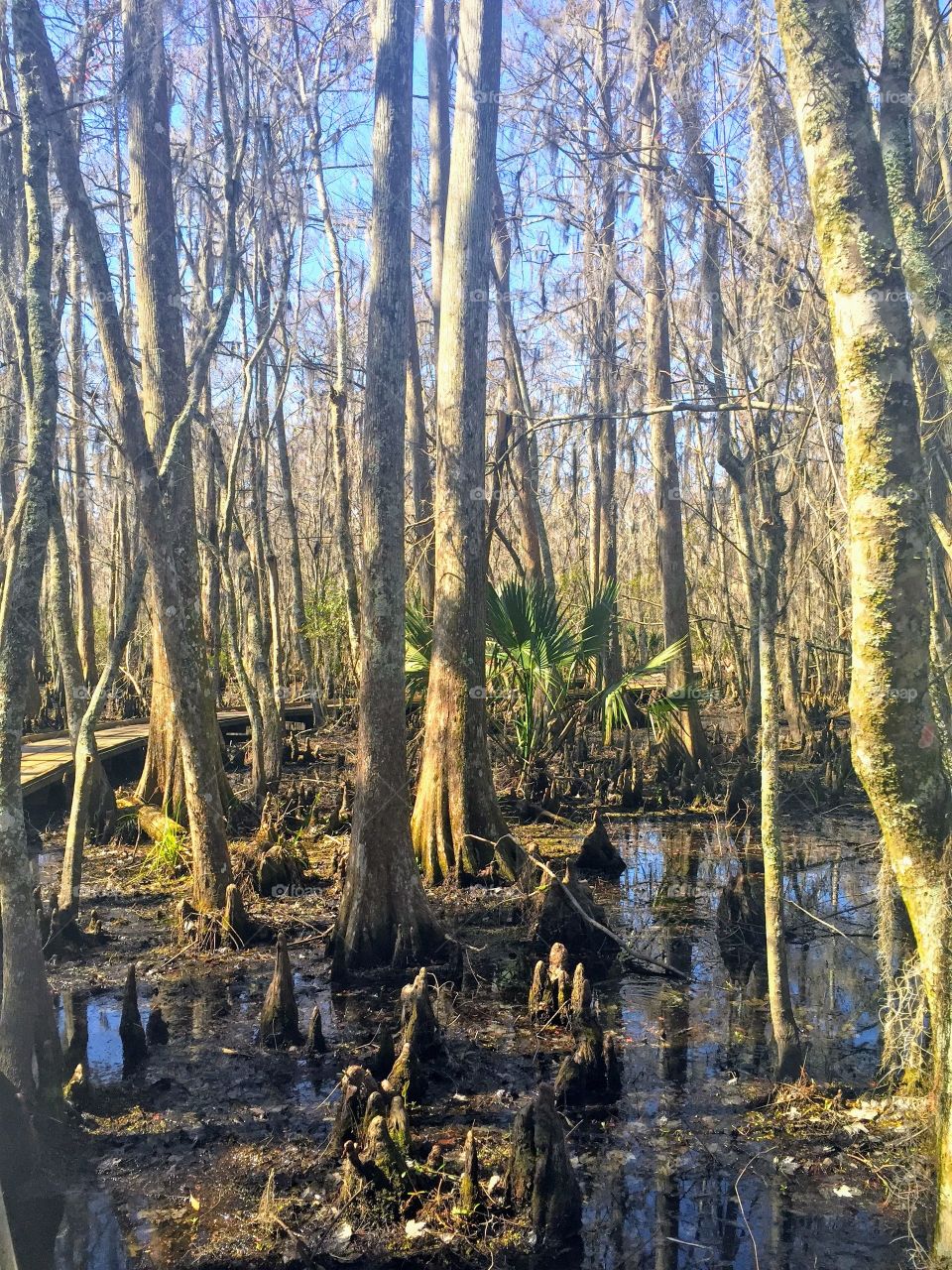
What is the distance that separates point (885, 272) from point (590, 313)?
532 inches

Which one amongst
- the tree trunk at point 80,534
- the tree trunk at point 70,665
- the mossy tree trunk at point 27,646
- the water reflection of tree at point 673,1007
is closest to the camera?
the water reflection of tree at point 673,1007

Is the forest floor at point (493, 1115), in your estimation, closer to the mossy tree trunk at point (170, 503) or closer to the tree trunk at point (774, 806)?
the tree trunk at point (774, 806)

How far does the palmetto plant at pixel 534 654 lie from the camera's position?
28.1ft

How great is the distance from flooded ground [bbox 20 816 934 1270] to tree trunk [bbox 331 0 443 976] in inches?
14.8

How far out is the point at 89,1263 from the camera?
3.16 metres

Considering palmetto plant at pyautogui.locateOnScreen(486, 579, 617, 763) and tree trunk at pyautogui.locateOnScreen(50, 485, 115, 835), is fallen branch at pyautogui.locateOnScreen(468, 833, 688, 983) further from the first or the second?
tree trunk at pyautogui.locateOnScreen(50, 485, 115, 835)

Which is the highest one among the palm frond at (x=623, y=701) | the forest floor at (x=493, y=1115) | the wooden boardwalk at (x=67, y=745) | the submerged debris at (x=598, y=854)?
the palm frond at (x=623, y=701)

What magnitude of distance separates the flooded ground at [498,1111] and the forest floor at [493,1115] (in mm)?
11

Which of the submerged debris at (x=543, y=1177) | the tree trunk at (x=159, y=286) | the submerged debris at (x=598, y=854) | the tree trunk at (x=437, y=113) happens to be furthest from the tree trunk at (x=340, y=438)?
the submerged debris at (x=543, y=1177)

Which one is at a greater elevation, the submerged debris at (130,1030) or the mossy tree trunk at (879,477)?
the mossy tree trunk at (879,477)

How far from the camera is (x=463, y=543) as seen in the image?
7555mm

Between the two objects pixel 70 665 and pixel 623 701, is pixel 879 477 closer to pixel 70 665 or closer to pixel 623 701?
pixel 70 665

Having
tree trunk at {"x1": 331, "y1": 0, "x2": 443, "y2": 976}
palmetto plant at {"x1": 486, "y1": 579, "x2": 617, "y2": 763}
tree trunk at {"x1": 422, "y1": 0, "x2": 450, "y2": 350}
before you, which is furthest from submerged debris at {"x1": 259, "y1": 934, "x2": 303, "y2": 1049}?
tree trunk at {"x1": 422, "y1": 0, "x2": 450, "y2": 350}

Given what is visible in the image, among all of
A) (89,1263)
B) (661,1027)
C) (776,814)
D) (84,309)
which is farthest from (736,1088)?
(84,309)
